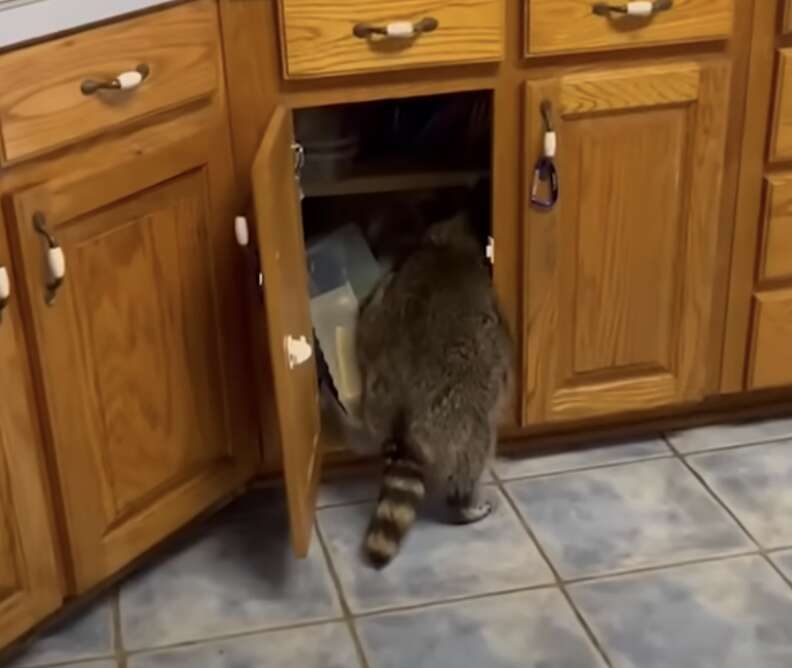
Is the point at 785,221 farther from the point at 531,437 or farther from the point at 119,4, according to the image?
the point at 119,4

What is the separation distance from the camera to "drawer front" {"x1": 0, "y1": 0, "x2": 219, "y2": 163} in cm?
160

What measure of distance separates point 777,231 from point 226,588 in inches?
41.0

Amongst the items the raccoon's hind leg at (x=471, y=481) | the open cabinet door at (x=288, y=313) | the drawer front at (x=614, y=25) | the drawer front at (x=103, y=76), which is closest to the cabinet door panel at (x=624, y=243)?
the drawer front at (x=614, y=25)

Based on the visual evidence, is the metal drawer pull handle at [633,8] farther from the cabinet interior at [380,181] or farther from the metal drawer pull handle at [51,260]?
the metal drawer pull handle at [51,260]

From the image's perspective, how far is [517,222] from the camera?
6.77 feet

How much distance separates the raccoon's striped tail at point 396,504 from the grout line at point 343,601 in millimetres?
61

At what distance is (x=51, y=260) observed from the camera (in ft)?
5.46

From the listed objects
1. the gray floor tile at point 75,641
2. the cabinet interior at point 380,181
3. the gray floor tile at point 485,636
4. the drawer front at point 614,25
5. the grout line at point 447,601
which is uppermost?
the drawer front at point 614,25

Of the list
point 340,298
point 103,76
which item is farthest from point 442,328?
point 103,76

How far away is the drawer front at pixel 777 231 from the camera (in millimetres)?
2133

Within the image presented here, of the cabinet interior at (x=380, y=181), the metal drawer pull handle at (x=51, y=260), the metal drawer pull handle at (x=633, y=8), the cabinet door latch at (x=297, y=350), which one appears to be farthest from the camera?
the cabinet interior at (x=380, y=181)

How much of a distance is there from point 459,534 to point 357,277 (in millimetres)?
453

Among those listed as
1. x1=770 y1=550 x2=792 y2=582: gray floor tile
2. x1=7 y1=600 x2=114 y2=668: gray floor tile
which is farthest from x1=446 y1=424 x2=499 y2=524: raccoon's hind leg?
x1=7 y1=600 x2=114 y2=668: gray floor tile

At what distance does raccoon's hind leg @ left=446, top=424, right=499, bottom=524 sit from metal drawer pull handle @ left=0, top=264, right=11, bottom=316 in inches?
29.3
